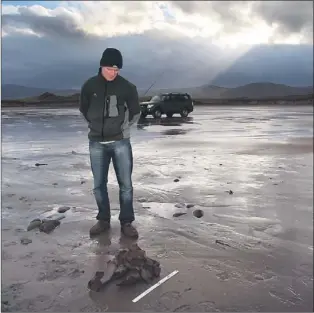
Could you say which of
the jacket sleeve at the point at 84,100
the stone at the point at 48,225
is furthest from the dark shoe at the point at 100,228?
the jacket sleeve at the point at 84,100

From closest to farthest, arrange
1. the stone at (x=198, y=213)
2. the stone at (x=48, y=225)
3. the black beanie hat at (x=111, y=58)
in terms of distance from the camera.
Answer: the black beanie hat at (x=111, y=58) → the stone at (x=48, y=225) → the stone at (x=198, y=213)

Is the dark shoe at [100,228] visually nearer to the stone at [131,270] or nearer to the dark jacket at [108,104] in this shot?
the stone at [131,270]

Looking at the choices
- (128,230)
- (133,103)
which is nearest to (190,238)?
(128,230)

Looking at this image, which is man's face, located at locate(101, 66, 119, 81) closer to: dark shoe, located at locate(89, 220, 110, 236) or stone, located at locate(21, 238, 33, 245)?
dark shoe, located at locate(89, 220, 110, 236)

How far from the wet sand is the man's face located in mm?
312

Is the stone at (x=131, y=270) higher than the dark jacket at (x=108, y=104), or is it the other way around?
the dark jacket at (x=108, y=104)

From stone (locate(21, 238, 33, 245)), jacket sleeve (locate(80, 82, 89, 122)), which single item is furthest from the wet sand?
jacket sleeve (locate(80, 82, 89, 122))

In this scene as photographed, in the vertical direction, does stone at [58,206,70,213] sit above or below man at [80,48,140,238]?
below

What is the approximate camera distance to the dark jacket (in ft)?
4.74

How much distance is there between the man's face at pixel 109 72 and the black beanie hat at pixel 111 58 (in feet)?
0.05

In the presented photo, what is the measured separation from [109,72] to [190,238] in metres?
1.03

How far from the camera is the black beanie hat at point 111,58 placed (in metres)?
1.36

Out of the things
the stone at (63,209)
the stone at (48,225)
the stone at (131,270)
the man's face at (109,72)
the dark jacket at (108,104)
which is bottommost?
the stone at (131,270)

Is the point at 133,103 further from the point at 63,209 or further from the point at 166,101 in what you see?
the point at 166,101
